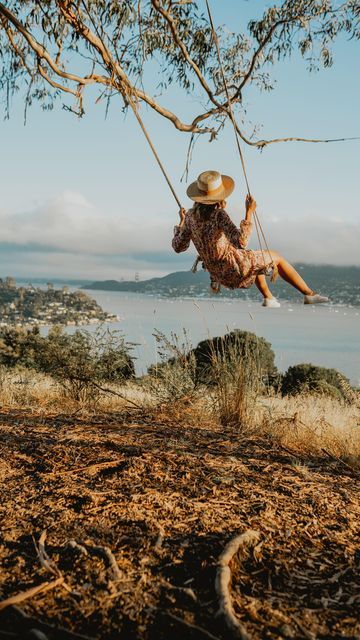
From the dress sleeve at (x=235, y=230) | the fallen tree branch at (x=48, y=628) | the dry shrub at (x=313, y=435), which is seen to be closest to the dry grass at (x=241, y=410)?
the dry shrub at (x=313, y=435)

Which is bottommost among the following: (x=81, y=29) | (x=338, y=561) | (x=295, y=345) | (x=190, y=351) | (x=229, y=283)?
(x=295, y=345)

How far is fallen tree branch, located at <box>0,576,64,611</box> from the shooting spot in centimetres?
194

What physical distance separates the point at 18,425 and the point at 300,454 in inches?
84.1

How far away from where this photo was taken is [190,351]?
6117 millimetres

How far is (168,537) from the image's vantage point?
8.07ft

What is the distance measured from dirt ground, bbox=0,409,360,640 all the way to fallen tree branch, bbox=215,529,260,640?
0.03 m

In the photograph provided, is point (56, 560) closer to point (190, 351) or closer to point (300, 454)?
point (300, 454)

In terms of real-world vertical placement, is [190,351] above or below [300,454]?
above

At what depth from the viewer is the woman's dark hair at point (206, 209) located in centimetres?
445

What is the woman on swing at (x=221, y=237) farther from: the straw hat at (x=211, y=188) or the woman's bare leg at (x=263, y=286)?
the woman's bare leg at (x=263, y=286)

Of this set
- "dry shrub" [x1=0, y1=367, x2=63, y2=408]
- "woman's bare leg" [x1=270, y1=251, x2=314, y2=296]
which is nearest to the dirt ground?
"woman's bare leg" [x1=270, y1=251, x2=314, y2=296]

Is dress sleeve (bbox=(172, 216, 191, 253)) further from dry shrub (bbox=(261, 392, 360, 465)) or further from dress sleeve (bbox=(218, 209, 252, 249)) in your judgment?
dry shrub (bbox=(261, 392, 360, 465))

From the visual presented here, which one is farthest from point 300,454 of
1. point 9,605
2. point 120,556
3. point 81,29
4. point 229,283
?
point 81,29

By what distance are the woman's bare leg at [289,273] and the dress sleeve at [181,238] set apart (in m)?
0.73
